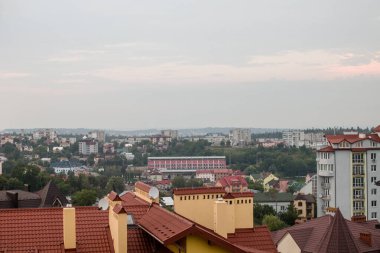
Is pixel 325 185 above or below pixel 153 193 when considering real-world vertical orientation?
below

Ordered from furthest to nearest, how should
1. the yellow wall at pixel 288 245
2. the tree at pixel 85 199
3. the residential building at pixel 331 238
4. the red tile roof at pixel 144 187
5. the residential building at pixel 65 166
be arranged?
the residential building at pixel 65 166 < the tree at pixel 85 199 < the yellow wall at pixel 288 245 < the residential building at pixel 331 238 < the red tile roof at pixel 144 187

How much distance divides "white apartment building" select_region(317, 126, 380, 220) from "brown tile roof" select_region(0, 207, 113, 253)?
129ft

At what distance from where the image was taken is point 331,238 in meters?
22.4

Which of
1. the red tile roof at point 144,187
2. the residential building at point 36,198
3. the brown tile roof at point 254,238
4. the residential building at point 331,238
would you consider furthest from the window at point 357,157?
the brown tile roof at point 254,238

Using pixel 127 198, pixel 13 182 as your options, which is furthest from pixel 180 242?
pixel 13 182

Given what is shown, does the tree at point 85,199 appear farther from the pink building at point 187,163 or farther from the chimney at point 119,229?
the pink building at point 187,163

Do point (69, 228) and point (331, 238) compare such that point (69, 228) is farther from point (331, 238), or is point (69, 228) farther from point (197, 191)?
point (331, 238)

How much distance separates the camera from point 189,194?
12.4 metres

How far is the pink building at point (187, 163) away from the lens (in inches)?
Result: 6722

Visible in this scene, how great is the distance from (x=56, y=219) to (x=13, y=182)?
43369mm

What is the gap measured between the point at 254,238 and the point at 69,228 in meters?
3.60

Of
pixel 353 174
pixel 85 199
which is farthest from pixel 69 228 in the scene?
pixel 353 174

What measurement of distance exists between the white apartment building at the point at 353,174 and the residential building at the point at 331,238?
23829mm

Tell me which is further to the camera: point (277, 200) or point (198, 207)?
point (277, 200)
